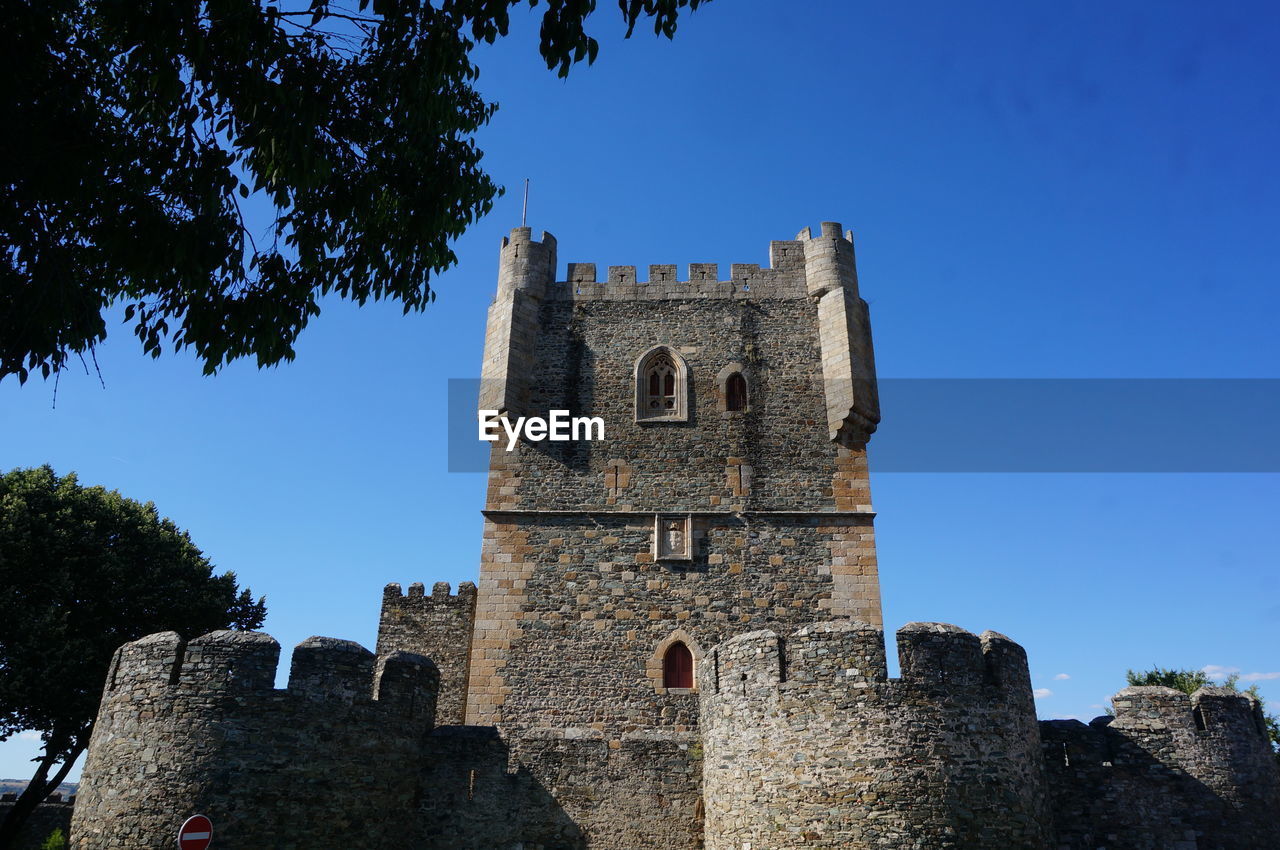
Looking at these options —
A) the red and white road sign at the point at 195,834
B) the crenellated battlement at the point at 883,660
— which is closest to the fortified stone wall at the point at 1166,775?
the crenellated battlement at the point at 883,660

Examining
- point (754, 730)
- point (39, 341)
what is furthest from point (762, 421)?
point (39, 341)

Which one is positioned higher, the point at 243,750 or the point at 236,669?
the point at 236,669

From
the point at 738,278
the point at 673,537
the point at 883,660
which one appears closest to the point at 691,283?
the point at 738,278

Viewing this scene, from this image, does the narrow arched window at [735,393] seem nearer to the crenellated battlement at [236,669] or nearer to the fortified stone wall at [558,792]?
the fortified stone wall at [558,792]

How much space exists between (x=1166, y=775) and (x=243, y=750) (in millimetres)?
11343

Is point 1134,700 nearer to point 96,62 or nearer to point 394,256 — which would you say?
→ point 394,256

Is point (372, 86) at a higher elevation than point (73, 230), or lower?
higher

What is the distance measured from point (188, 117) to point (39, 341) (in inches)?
85.3

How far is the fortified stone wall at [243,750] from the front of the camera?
34.4 ft

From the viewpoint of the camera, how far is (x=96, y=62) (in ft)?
24.2

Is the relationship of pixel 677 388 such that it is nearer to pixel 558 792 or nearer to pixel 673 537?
pixel 673 537

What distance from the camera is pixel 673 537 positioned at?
1645 centimetres

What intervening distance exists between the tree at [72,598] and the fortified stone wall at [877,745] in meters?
13.5

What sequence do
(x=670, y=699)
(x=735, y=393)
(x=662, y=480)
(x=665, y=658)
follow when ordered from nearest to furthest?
(x=670, y=699)
(x=665, y=658)
(x=662, y=480)
(x=735, y=393)
